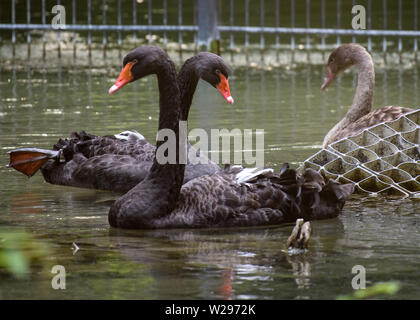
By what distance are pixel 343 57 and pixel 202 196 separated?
131 inches

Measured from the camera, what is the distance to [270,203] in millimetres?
6078

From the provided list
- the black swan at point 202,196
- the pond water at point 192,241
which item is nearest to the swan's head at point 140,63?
the black swan at point 202,196

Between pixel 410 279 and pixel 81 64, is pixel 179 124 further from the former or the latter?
pixel 81 64

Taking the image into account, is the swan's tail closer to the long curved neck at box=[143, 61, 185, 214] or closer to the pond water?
the pond water

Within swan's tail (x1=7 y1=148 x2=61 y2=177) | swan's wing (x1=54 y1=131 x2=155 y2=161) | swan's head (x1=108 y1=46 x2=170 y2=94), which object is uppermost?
swan's head (x1=108 y1=46 x2=170 y2=94)

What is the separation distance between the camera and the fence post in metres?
13.8

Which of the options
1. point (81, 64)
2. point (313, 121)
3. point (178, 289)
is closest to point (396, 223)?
point (178, 289)

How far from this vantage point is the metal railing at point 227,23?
1389cm

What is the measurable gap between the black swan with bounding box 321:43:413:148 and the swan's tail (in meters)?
2.10

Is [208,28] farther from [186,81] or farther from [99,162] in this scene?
[186,81]

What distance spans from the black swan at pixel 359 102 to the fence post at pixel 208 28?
4.67m

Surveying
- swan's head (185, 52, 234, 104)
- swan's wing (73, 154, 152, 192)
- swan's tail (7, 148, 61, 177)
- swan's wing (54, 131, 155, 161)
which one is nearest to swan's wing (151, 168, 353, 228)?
swan's head (185, 52, 234, 104)

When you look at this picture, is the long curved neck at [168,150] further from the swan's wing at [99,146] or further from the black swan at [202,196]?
the swan's wing at [99,146]

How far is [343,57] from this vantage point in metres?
8.95
